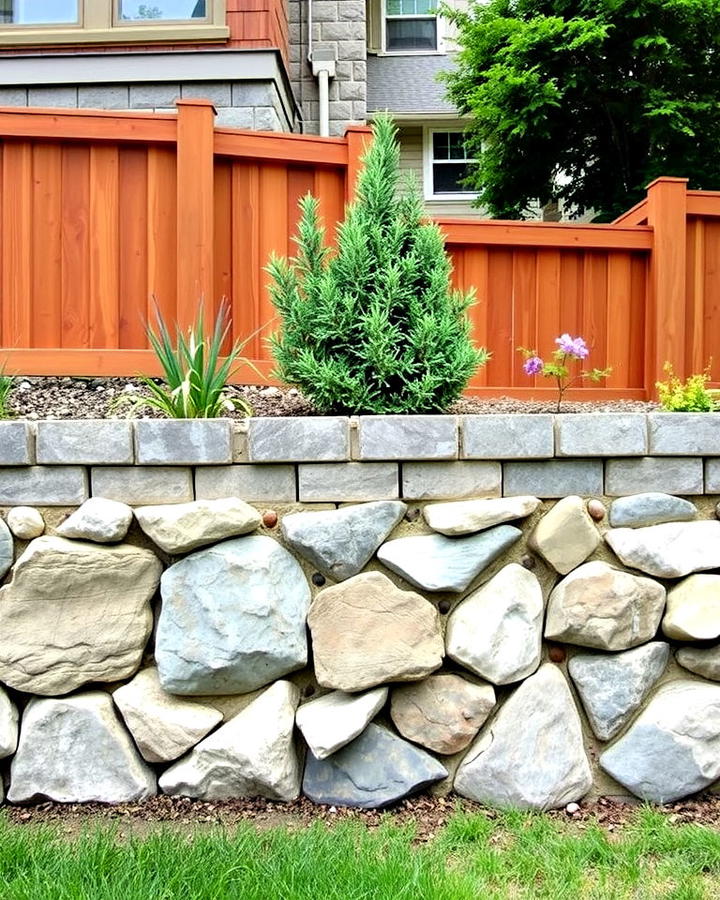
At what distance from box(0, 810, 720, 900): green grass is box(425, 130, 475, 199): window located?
1226 centimetres

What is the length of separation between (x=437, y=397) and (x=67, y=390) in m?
1.65

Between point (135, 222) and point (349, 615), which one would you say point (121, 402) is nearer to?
point (135, 222)

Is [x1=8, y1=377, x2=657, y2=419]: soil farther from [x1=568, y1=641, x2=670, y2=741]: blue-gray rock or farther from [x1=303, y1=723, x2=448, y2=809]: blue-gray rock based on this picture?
[x1=303, y1=723, x2=448, y2=809]: blue-gray rock

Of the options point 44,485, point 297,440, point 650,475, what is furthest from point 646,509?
point 44,485

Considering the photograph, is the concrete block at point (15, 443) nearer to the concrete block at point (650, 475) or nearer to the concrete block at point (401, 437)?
the concrete block at point (401, 437)

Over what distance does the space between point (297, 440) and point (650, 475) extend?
3.67ft

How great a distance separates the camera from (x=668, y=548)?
2.49 meters

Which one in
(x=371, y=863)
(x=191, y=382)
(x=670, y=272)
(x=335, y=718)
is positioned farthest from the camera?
(x=670, y=272)

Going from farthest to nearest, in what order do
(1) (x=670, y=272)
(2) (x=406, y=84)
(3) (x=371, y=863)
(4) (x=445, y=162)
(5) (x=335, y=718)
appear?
(4) (x=445, y=162) → (2) (x=406, y=84) → (1) (x=670, y=272) → (5) (x=335, y=718) → (3) (x=371, y=863)

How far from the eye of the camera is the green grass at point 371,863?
1.90 metres

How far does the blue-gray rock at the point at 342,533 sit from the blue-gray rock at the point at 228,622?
3.8 inches

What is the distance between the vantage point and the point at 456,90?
9.23 meters

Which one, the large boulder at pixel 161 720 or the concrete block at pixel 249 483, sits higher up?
the concrete block at pixel 249 483

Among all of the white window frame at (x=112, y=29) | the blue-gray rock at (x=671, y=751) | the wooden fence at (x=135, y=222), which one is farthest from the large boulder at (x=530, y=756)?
the white window frame at (x=112, y=29)
